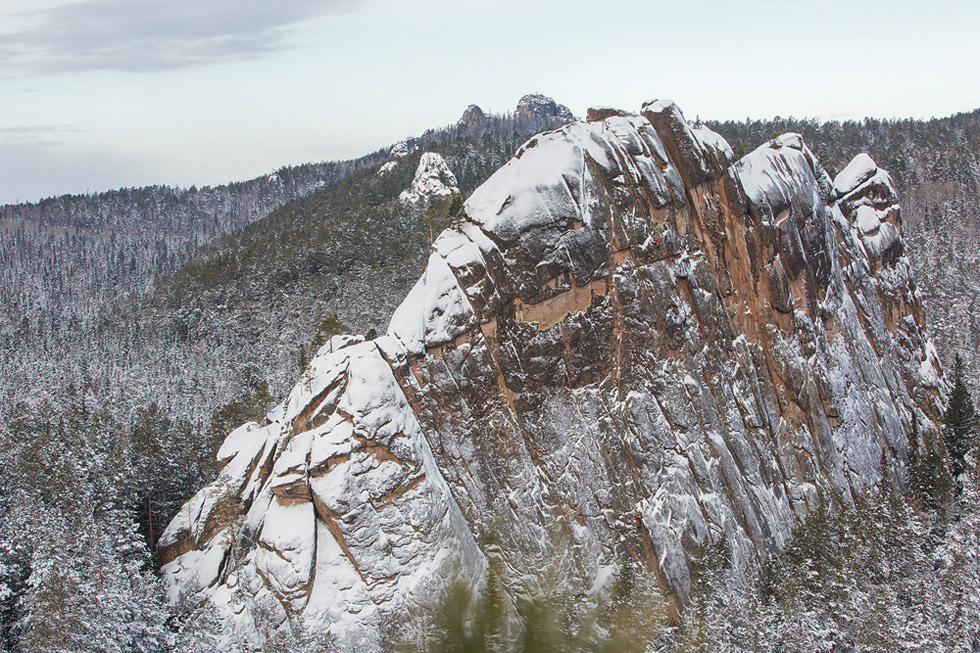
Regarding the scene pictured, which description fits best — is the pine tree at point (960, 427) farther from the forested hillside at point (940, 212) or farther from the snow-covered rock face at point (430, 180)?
the snow-covered rock face at point (430, 180)

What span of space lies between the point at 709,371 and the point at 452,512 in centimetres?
1871

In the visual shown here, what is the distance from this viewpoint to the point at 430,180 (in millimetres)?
164500

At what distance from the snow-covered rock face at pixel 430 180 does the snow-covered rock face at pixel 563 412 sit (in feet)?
379

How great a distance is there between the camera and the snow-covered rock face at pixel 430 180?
161 m

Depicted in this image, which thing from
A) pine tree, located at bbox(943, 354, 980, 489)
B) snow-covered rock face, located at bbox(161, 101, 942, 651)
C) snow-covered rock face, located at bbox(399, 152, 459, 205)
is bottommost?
pine tree, located at bbox(943, 354, 980, 489)

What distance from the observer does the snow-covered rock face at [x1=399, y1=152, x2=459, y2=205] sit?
528ft

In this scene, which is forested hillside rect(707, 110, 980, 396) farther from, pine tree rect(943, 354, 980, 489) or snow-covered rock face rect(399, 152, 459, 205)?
snow-covered rock face rect(399, 152, 459, 205)

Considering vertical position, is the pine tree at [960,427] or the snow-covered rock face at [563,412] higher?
the snow-covered rock face at [563,412]

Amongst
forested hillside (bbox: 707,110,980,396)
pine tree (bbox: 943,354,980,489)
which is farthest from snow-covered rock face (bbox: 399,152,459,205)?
pine tree (bbox: 943,354,980,489)

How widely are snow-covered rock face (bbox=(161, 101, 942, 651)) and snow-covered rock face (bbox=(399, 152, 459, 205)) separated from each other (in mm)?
115545

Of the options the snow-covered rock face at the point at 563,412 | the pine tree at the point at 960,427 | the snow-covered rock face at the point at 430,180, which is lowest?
the pine tree at the point at 960,427

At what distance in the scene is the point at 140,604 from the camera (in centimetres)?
3644

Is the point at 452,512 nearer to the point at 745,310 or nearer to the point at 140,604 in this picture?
the point at 140,604

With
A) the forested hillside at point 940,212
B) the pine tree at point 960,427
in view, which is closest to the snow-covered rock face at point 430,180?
the forested hillside at point 940,212
